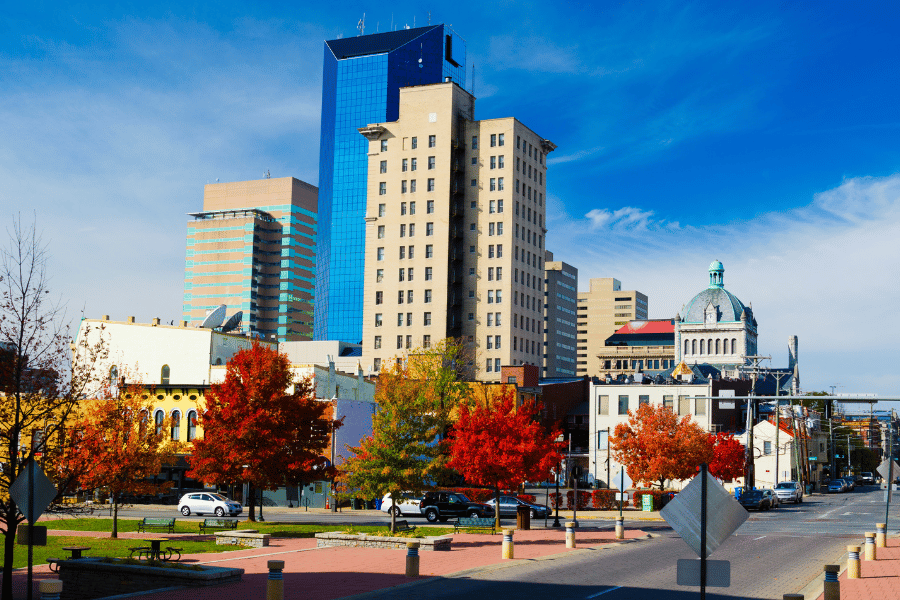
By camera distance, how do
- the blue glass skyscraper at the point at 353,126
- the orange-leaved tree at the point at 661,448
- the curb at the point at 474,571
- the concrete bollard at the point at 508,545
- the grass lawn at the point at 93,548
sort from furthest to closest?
the blue glass skyscraper at the point at 353,126, the orange-leaved tree at the point at 661,448, the concrete bollard at the point at 508,545, the grass lawn at the point at 93,548, the curb at the point at 474,571

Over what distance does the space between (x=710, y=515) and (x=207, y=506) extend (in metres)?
46.2

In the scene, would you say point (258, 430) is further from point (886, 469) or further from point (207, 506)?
point (886, 469)

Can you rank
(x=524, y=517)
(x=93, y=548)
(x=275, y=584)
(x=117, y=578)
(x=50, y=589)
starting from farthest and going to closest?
1. (x=524, y=517)
2. (x=93, y=548)
3. (x=117, y=578)
4. (x=275, y=584)
5. (x=50, y=589)

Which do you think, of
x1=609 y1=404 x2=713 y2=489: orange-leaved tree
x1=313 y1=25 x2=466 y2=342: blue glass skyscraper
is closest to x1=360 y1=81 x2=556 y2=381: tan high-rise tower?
x1=313 y1=25 x2=466 y2=342: blue glass skyscraper

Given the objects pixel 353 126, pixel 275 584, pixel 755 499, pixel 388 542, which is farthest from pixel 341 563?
pixel 353 126

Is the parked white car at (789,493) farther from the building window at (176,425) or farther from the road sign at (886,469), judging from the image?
the building window at (176,425)

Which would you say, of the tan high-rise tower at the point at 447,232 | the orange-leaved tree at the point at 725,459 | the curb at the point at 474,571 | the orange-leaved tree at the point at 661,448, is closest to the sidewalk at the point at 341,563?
the curb at the point at 474,571

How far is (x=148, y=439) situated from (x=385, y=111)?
446 feet

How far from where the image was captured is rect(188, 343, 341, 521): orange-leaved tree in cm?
4056

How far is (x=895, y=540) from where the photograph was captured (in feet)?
125

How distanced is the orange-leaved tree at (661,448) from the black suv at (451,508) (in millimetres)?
15906

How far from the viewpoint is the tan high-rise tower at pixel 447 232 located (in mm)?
117188

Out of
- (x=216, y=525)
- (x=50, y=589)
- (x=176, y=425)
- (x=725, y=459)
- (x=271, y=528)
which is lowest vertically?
(x=271, y=528)

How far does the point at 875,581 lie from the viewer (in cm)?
2497
